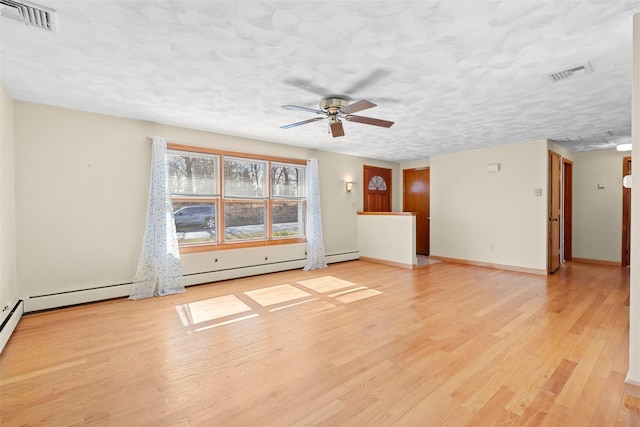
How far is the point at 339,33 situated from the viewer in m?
2.13

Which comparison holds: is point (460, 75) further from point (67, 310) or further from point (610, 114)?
point (67, 310)

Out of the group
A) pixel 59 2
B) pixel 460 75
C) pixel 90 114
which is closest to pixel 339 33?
pixel 460 75

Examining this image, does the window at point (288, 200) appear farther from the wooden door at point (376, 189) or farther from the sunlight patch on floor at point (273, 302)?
the wooden door at point (376, 189)

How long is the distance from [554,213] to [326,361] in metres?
5.60

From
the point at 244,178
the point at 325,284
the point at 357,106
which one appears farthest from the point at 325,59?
the point at 325,284

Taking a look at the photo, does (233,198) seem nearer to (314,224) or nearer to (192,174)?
(192,174)

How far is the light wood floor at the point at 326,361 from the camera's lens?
6.01 feet

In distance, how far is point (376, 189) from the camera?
25.6ft

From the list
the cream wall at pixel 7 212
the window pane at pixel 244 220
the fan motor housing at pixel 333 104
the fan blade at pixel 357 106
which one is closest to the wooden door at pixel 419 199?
the window pane at pixel 244 220

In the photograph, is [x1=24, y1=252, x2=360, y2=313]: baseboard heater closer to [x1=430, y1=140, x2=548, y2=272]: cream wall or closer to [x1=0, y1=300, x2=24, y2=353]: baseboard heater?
[x1=0, y1=300, x2=24, y2=353]: baseboard heater

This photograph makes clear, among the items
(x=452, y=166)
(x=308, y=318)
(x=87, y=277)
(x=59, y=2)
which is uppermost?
(x=59, y=2)

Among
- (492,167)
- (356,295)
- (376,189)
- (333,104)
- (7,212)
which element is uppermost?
(333,104)

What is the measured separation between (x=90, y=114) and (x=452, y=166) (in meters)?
6.66

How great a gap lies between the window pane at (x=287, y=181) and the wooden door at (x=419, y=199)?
Result: 3.36m
